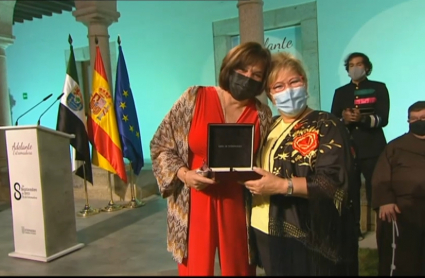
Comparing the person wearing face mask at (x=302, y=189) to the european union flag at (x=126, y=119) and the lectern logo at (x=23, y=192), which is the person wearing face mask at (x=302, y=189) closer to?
the lectern logo at (x=23, y=192)

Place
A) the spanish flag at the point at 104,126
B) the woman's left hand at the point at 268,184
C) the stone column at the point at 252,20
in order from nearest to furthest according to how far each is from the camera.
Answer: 1. the woman's left hand at the point at 268,184
2. the stone column at the point at 252,20
3. the spanish flag at the point at 104,126

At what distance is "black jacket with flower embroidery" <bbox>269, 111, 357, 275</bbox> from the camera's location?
1353 mm

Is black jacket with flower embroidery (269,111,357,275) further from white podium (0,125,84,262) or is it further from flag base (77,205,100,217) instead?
flag base (77,205,100,217)

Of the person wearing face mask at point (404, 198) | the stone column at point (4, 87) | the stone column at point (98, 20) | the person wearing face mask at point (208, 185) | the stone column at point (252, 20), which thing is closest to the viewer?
the person wearing face mask at point (208, 185)

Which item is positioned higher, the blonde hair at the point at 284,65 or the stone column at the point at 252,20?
the stone column at the point at 252,20

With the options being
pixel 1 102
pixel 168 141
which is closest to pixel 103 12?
pixel 1 102

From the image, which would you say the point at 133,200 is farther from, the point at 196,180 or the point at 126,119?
the point at 196,180

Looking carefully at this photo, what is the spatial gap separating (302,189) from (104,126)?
3606 mm

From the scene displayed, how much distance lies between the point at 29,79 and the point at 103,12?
3984 millimetres

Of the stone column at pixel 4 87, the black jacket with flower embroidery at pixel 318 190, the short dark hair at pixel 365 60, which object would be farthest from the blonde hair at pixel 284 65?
the stone column at pixel 4 87

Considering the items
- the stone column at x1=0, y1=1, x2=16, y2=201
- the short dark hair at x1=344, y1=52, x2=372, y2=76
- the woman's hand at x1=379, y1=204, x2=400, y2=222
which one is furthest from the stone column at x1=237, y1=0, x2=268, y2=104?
the stone column at x1=0, y1=1, x2=16, y2=201

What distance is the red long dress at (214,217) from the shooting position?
1.62 meters

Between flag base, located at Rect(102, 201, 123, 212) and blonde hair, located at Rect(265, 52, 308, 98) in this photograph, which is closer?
blonde hair, located at Rect(265, 52, 308, 98)

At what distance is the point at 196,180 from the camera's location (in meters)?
1.47
